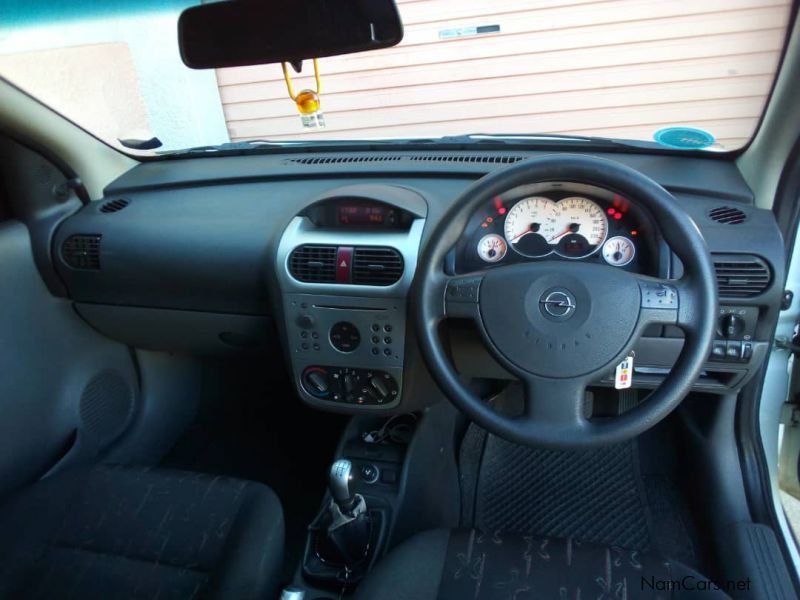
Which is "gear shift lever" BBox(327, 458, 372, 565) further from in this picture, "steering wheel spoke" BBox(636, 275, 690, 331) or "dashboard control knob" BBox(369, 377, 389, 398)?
"steering wheel spoke" BBox(636, 275, 690, 331)

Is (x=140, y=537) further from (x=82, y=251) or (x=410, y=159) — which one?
(x=410, y=159)

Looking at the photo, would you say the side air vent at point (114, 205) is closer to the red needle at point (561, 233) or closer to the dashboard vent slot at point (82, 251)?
the dashboard vent slot at point (82, 251)

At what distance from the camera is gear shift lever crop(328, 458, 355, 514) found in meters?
1.57

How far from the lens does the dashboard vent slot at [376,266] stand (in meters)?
1.48

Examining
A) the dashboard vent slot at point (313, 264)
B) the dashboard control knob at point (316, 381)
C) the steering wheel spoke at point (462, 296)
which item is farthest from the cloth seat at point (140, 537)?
the steering wheel spoke at point (462, 296)

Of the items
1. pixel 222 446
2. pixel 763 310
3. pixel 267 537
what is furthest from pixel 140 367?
pixel 763 310

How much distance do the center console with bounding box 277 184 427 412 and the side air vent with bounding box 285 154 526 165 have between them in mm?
255

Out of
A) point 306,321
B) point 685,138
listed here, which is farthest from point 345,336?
point 685,138

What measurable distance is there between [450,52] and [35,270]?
3.46 metres

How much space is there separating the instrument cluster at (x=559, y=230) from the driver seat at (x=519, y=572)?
2.06 feet

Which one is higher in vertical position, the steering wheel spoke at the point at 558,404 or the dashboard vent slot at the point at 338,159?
the dashboard vent slot at the point at 338,159

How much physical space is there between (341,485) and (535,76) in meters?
3.80

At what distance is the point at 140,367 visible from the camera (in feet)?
7.84

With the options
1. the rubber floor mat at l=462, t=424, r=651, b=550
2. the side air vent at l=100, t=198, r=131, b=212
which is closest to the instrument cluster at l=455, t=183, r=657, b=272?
the rubber floor mat at l=462, t=424, r=651, b=550
